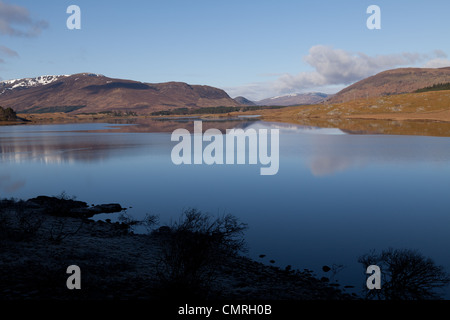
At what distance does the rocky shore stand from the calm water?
1.67 metres

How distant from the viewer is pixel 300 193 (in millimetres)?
21984

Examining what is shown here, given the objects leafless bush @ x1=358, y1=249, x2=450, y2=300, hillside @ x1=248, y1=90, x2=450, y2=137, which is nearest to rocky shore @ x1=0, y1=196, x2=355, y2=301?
leafless bush @ x1=358, y1=249, x2=450, y2=300

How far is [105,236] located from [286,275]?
7.55 m

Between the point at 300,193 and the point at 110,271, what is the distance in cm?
1470

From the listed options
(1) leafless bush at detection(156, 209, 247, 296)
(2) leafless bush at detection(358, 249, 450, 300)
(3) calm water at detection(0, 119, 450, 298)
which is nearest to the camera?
(1) leafless bush at detection(156, 209, 247, 296)

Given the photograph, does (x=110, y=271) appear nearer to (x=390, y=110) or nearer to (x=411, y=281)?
(x=411, y=281)

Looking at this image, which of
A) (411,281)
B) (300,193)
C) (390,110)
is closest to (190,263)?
(411,281)

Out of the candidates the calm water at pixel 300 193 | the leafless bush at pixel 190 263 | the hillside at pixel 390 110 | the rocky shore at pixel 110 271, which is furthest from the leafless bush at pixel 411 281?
the hillside at pixel 390 110

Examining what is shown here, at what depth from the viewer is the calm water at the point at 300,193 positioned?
13.5m

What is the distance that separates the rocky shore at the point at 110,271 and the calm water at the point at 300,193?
5.49ft

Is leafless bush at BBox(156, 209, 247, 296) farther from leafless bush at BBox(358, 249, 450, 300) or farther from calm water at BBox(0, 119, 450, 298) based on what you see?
leafless bush at BBox(358, 249, 450, 300)

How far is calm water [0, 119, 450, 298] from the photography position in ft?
44.2

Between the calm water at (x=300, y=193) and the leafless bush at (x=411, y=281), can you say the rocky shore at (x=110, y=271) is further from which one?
the calm water at (x=300, y=193)
